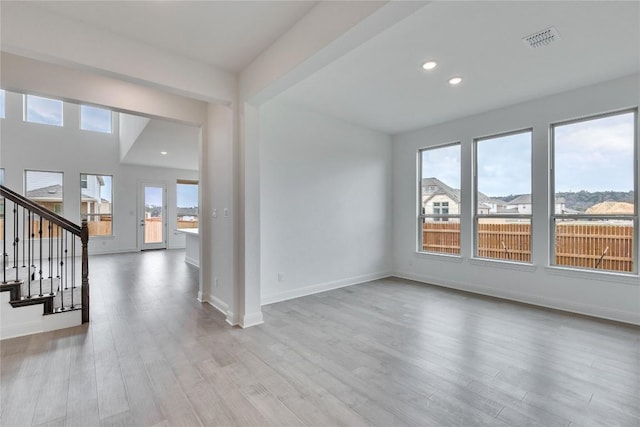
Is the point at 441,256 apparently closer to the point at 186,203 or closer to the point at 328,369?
the point at 328,369

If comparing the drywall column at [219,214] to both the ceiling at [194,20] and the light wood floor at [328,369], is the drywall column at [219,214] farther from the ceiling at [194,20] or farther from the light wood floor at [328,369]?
the ceiling at [194,20]

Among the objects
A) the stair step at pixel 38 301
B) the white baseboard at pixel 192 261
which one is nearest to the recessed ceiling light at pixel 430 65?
the stair step at pixel 38 301

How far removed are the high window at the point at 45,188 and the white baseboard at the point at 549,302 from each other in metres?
9.11

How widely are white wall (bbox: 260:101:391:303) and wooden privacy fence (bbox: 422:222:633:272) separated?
57.2 inches

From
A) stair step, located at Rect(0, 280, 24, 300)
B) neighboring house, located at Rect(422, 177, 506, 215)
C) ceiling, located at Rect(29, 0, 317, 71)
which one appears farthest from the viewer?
neighboring house, located at Rect(422, 177, 506, 215)

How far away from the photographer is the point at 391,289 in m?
4.75

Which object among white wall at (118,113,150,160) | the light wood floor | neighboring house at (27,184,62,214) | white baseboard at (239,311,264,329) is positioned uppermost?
white wall at (118,113,150,160)

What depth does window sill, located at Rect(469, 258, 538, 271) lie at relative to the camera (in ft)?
13.6

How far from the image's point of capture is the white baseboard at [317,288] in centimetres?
409

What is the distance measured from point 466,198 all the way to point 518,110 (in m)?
1.43

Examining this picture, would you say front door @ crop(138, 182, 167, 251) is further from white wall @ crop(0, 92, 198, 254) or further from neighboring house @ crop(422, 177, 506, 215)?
neighboring house @ crop(422, 177, 506, 215)

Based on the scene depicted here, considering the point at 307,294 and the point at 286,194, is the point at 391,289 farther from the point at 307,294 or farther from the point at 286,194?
the point at 286,194

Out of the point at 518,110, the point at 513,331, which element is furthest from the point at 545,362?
the point at 518,110

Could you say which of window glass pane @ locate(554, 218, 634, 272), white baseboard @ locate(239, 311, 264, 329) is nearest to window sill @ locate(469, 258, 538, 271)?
window glass pane @ locate(554, 218, 634, 272)
